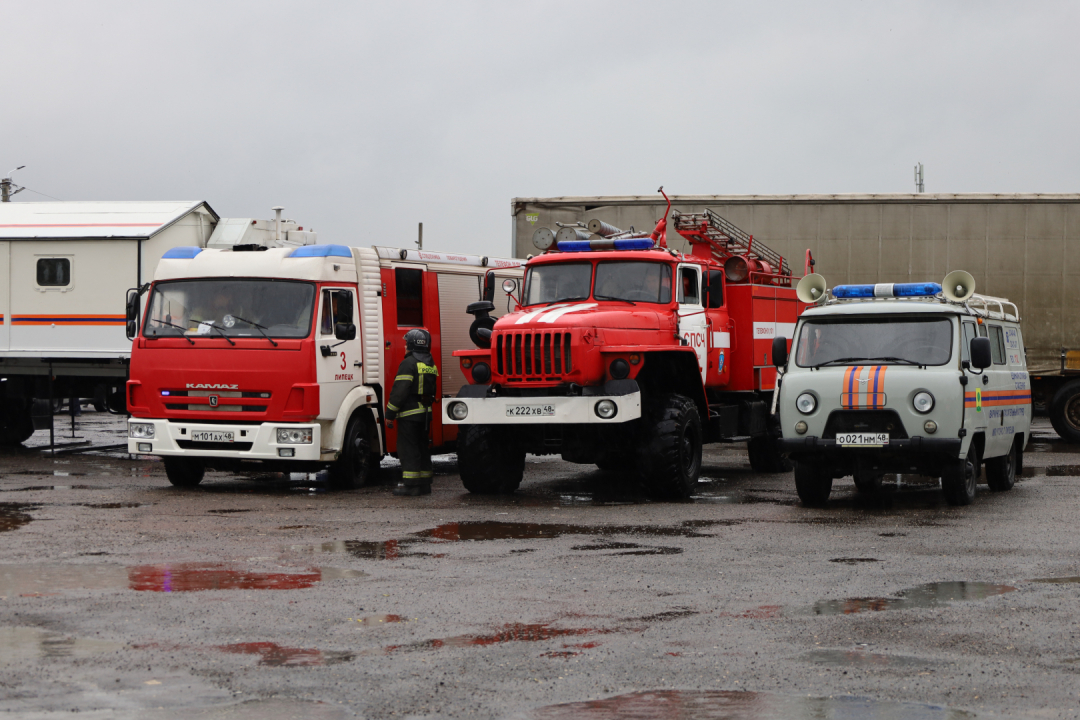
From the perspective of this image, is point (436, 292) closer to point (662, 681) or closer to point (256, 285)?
point (256, 285)

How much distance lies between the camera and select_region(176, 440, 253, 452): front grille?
13977 millimetres

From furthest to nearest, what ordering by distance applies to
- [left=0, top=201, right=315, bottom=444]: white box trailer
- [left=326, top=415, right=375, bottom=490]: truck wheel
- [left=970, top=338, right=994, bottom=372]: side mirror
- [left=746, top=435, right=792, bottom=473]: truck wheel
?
[left=0, top=201, right=315, bottom=444]: white box trailer, [left=746, top=435, right=792, bottom=473]: truck wheel, [left=326, top=415, right=375, bottom=490]: truck wheel, [left=970, top=338, right=994, bottom=372]: side mirror

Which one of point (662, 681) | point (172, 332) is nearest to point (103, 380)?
point (172, 332)

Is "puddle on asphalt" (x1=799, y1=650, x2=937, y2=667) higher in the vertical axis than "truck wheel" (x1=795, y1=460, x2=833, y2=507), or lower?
lower

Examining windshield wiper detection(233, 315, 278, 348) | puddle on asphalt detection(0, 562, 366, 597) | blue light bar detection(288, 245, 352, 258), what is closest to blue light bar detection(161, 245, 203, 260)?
windshield wiper detection(233, 315, 278, 348)

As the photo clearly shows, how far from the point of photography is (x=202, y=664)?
6.28 meters

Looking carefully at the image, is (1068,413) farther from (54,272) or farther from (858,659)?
(858,659)

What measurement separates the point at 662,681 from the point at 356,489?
9202 mm

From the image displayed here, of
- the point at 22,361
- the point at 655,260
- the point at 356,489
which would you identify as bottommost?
the point at 356,489

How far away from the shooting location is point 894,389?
12.3 meters

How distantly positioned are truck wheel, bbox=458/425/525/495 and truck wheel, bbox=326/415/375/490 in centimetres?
148

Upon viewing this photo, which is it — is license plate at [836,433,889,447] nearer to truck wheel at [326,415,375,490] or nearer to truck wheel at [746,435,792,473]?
truck wheel at [746,435,792,473]

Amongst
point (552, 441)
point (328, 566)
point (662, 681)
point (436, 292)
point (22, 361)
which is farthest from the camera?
point (22, 361)

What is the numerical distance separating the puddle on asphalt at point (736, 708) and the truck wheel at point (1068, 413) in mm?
17066
